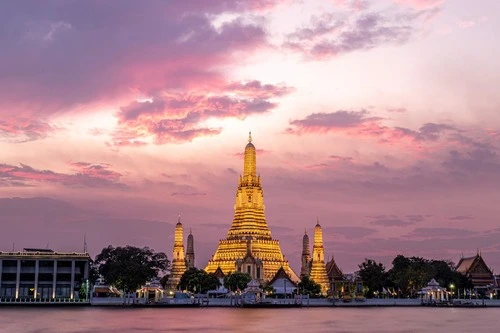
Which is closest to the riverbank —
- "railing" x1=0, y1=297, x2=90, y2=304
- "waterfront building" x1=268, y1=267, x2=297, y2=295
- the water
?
"railing" x1=0, y1=297, x2=90, y2=304

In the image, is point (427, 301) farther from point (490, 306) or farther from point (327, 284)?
point (327, 284)

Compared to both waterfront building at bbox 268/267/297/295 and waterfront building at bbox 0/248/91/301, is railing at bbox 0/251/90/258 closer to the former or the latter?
waterfront building at bbox 0/248/91/301

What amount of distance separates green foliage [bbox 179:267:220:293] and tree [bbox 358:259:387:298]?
25710 millimetres

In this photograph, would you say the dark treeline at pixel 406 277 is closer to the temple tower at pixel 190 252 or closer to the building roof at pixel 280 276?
the building roof at pixel 280 276

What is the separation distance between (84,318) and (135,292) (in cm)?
3758

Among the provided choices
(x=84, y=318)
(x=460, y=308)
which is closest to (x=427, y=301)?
(x=460, y=308)

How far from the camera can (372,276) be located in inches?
5108

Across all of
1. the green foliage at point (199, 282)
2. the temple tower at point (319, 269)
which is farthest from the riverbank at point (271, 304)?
the temple tower at point (319, 269)

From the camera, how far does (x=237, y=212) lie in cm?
14250

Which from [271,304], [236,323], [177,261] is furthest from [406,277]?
[236,323]

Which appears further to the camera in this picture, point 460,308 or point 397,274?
point 397,274

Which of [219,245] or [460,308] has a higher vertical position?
[219,245]

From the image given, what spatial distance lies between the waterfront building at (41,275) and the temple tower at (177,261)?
1972 cm

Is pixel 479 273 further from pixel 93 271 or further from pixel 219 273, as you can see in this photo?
pixel 93 271
